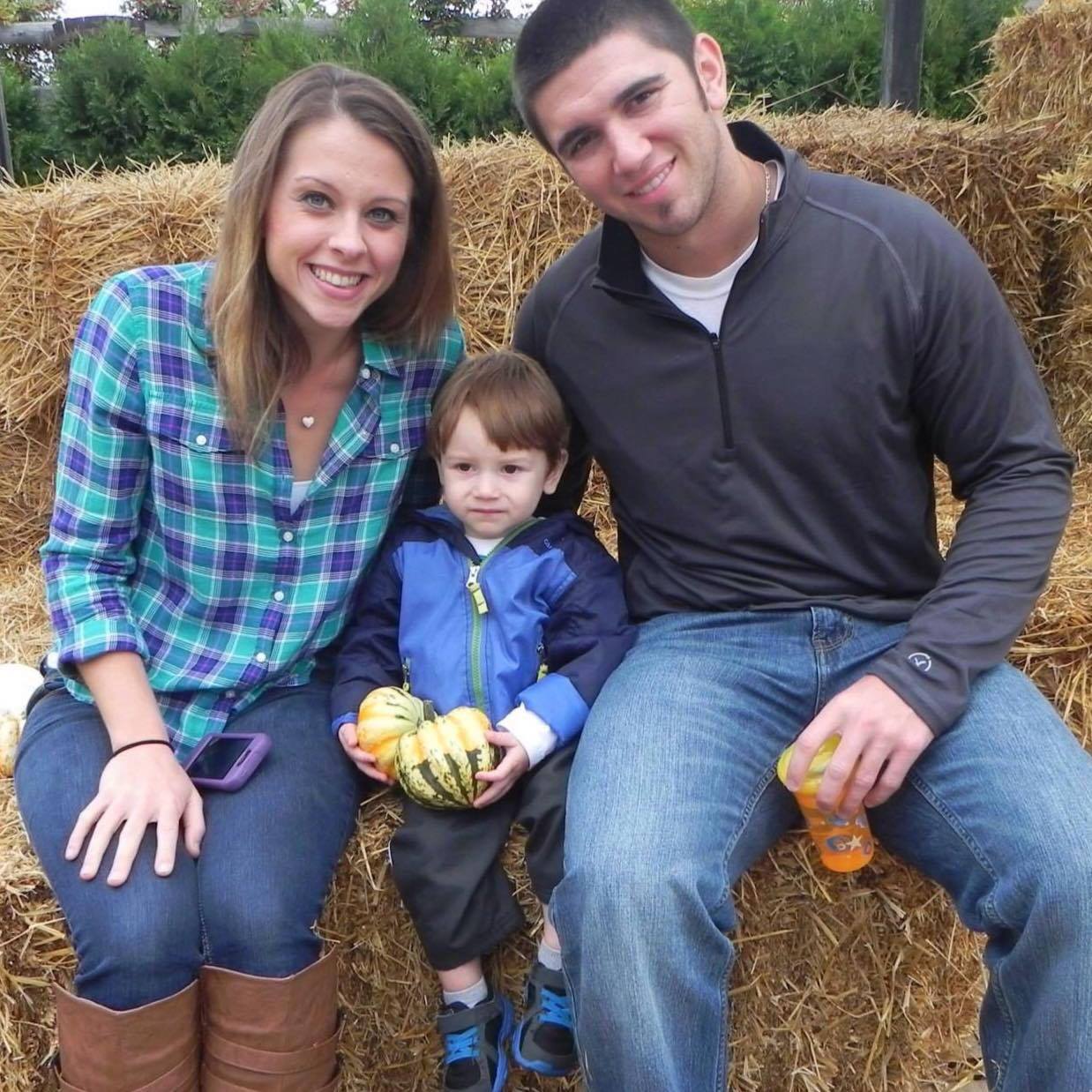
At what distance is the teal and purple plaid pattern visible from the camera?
171cm

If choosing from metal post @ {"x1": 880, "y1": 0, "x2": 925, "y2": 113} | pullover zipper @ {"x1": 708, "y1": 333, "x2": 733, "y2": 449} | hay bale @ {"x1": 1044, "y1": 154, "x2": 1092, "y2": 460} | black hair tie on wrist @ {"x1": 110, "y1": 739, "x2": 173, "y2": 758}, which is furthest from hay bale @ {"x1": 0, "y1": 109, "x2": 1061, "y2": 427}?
→ black hair tie on wrist @ {"x1": 110, "y1": 739, "x2": 173, "y2": 758}

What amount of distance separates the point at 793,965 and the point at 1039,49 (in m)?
2.96

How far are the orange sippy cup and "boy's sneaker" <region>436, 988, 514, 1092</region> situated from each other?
0.52 meters

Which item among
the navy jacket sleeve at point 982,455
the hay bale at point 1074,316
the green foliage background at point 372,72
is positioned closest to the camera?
the navy jacket sleeve at point 982,455

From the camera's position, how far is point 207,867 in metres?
1.56

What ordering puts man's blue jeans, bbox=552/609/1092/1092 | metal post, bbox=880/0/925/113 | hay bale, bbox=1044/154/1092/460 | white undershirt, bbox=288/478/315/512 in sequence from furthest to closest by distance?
metal post, bbox=880/0/925/113 → hay bale, bbox=1044/154/1092/460 → white undershirt, bbox=288/478/315/512 → man's blue jeans, bbox=552/609/1092/1092

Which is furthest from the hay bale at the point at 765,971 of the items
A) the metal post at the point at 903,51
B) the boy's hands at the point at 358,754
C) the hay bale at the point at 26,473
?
the metal post at the point at 903,51

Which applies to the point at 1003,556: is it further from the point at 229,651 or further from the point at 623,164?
the point at 229,651

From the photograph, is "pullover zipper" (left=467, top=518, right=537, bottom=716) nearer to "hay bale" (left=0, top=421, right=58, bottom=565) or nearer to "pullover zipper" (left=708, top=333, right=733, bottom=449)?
"pullover zipper" (left=708, top=333, right=733, bottom=449)

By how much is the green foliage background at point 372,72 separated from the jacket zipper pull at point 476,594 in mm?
4398

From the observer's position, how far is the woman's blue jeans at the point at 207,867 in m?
1.48

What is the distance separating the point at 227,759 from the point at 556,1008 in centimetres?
59

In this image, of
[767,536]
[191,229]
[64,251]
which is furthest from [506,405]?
[64,251]

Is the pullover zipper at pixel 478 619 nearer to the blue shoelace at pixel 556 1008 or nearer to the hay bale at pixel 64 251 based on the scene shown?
the blue shoelace at pixel 556 1008
